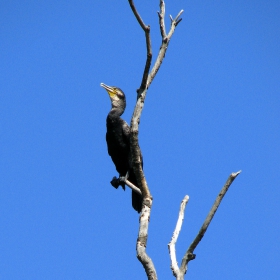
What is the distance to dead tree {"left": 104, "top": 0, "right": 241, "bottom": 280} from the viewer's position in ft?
13.1

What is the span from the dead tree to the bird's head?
5.56ft

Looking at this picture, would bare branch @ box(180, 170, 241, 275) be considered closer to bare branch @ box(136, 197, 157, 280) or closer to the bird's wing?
bare branch @ box(136, 197, 157, 280)

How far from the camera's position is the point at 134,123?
454 centimetres

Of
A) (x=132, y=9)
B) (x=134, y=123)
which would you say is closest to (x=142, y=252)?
(x=134, y=123)

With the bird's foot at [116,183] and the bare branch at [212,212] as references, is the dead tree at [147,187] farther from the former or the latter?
the bird's foot at [116,183]

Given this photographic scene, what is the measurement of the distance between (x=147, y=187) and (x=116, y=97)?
2.05 m

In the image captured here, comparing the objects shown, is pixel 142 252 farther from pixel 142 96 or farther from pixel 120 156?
pixel 120 156

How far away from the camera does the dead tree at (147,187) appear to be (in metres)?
3.98

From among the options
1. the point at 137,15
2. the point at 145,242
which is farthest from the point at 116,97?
the point at 145,242

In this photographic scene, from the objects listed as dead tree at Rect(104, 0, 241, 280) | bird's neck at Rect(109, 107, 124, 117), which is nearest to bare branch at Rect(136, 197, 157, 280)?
dead tree at Rect(104, 0, 241, 280)

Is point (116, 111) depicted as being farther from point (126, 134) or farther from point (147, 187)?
point (147, 187)

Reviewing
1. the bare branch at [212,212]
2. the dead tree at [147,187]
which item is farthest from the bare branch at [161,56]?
the bare branch at [212,212]

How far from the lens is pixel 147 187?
4.75 m

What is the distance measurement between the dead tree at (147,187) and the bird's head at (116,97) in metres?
1.69
